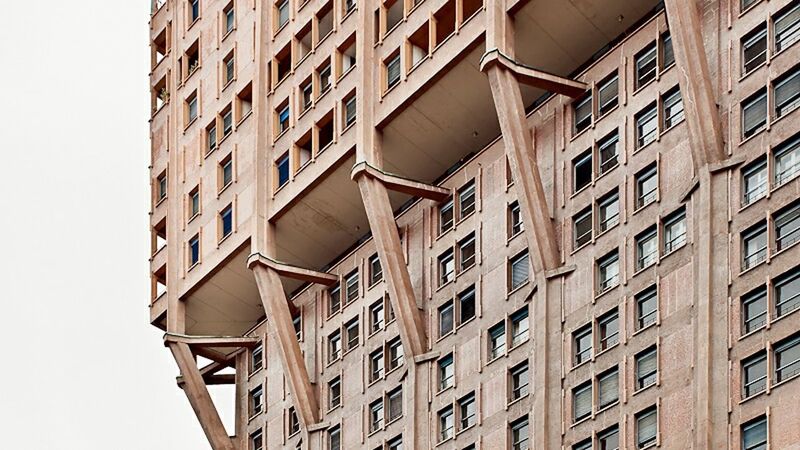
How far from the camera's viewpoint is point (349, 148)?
91.9m

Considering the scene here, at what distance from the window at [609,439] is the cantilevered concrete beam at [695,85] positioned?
8.19 meters

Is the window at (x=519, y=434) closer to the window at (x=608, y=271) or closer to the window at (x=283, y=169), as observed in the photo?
the window at (x=608, y=271)

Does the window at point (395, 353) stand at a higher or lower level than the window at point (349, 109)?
lower

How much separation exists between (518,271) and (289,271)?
1328 centimetres

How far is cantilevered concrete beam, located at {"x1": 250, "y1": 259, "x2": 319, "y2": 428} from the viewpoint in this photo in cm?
9531

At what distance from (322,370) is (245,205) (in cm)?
681

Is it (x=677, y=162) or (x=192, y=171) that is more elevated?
(x=192, y=171)

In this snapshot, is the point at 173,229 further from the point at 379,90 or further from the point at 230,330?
the point at 379,90

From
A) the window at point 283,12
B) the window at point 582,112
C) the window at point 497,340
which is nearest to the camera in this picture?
the window at point 582,112

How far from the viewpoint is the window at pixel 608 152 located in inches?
3226

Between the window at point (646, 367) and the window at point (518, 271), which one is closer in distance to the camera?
the window at point (646, 367)

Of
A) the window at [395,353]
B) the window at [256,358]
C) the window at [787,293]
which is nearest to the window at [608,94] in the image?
the window at [787,293]

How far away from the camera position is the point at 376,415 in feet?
302

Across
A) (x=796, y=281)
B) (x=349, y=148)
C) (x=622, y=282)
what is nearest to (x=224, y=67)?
(x=349, y=148)
